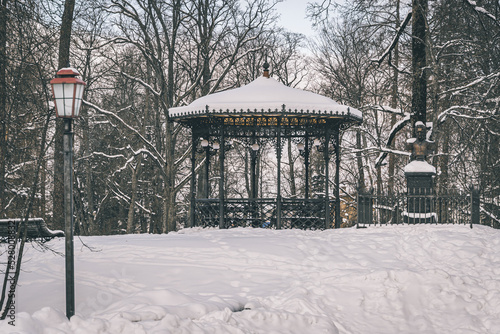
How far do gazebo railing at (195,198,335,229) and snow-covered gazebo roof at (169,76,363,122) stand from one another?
2.79 m

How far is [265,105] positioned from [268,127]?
7.43 ft

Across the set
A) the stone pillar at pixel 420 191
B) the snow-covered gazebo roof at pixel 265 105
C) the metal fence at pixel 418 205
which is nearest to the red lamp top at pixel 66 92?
the snow-covered gazebo roof at pixel 265 105

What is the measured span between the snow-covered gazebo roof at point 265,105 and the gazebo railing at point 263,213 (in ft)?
9.14

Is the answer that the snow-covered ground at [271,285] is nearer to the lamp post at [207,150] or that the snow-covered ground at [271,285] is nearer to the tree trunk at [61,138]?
the tree trunk at [61,138]

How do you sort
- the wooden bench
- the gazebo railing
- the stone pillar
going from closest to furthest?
the wooden bench → the stone pillar → the gazebo railing

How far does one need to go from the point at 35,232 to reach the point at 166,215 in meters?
11.8

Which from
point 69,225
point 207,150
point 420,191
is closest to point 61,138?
point 207,150

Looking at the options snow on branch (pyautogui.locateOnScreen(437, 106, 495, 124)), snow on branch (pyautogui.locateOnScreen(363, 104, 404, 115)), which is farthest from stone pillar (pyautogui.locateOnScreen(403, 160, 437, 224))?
snow on branch (pyautogui.locateOnScreen(363, 104, 404, 115))

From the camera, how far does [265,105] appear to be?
49.2ft

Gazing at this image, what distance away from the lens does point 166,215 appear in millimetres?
22250

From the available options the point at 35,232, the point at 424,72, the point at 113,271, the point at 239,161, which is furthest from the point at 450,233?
the point at 239,161

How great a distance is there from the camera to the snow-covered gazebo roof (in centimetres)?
1499

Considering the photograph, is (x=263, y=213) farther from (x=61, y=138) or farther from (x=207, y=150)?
(x=61, y=138)

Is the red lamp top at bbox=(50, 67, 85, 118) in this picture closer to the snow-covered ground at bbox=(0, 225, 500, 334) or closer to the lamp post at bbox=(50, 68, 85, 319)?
the lamp post at bbox=(50, 68, 85, 319)
